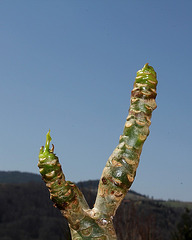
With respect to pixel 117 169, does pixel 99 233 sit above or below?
below

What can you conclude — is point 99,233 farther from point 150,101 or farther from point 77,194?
point 150,101

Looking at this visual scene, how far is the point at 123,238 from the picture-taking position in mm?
6301

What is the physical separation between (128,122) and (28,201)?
1143 inches

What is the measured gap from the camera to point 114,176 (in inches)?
73.5

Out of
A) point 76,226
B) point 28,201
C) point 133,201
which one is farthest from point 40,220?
point 76,226

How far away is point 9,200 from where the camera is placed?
99.1 feet

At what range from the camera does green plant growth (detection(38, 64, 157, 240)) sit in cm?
185

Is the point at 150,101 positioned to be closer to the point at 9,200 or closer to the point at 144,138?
the point at 144,138

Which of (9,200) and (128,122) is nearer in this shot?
(128,122)

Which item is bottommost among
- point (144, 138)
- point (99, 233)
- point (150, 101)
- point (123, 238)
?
point (123, 238)

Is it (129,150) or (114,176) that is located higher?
(129,150)

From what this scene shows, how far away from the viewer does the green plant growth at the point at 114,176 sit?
1850 mm

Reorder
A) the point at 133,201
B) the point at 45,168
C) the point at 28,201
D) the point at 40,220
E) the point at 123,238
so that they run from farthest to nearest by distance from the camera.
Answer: the point at 28,201 → the point at 40,220 → the point at 133,201 → the point at 123,238 → the point at 45,168

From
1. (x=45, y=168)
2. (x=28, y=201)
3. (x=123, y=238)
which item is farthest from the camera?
(x=28, y=201)
